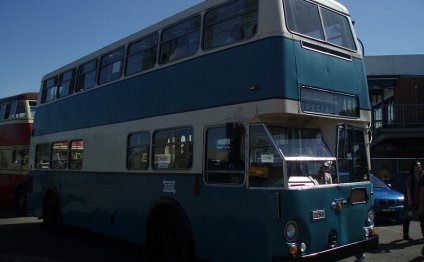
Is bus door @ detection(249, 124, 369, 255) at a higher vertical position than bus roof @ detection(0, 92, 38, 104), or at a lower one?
lower

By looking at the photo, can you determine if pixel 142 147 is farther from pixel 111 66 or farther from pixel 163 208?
pixel 111 66

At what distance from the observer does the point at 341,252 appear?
618 cm

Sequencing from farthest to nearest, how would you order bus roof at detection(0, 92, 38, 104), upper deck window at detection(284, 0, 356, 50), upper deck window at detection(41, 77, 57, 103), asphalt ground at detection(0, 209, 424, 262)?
1. bus roof at detection(0, 92, 38, 104)
2. upper deck window at detection(41, 77, 57, 103)
3. asphalt ground at detection(0, 209, 424, 262)
4. upper deck window at detection(284, 0, 356, 50)

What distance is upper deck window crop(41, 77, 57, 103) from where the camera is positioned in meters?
13.0

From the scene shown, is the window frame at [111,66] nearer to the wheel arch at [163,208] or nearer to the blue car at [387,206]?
the wheel arch at [163,208]

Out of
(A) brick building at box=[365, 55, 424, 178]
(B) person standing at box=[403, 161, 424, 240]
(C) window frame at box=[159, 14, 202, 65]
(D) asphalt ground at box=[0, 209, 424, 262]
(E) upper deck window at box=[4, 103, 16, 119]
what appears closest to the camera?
(C) window frame at box=[159, 14, 202, 65]

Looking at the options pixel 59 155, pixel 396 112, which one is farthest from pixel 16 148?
pixel 396 112

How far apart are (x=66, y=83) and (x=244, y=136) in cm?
758

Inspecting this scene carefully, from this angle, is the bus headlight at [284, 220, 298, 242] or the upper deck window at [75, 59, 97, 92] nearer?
the bus headlight at [284, 220, 298, 242]

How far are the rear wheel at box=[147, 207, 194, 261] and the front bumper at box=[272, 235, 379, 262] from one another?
2007mm

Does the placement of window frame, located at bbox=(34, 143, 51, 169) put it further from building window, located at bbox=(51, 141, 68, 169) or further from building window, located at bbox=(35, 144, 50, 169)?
building window, located at bbox=(51, 141, 68, 169)

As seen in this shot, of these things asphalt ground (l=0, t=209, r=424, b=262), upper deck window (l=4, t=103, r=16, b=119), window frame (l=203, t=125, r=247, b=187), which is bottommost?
asphalt ground (l=0, t=209, r=424, b=262)

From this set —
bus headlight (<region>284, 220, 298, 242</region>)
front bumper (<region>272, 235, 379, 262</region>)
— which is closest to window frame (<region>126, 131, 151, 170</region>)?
bus headlight (<region>284, 220, 298, 242</region>)

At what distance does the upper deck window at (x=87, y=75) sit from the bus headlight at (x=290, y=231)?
6.60m
